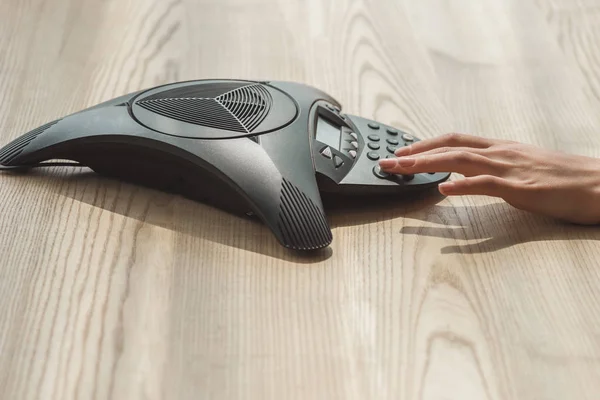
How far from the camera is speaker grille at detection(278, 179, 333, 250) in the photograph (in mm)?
899

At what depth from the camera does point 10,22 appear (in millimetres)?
1507

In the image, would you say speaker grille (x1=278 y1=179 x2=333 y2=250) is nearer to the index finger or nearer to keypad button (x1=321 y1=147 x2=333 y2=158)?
keypad button (x1=321 y1=147 x2=333 y2=158)

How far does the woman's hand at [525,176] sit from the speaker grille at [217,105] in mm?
170

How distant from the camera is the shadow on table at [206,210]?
0.94 meters

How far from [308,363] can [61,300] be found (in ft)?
0.87

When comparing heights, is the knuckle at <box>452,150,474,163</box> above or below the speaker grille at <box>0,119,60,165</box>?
below

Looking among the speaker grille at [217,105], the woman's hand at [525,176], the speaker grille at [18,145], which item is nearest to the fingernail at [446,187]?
the woman's hand at [525,176]

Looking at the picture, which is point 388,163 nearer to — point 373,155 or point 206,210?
point 373,155

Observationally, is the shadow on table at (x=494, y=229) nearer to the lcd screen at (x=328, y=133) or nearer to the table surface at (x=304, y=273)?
the table surface at (x=304, y=273)

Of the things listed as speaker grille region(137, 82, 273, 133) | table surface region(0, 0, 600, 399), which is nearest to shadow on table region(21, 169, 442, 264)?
Answer: table surface region(0, 0, 600, 399)

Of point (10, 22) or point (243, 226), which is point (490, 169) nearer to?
point (243, 226)

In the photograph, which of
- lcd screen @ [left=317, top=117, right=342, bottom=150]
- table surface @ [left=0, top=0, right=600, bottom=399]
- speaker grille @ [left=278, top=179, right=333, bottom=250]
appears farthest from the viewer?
lcd screen @ [left=317, top=117, right=342, bottom=150]

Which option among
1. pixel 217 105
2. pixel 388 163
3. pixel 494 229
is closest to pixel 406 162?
pixel 388 163

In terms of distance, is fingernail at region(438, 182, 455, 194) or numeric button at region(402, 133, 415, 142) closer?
fingernail at region(438, 182, 455, 194)
